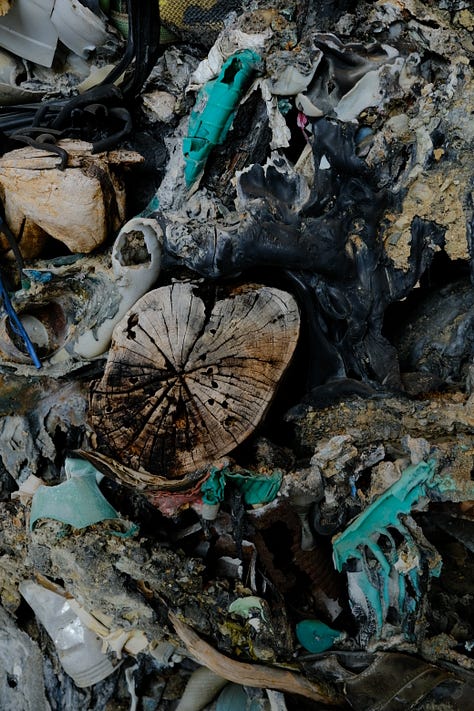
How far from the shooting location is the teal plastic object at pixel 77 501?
2.45 meters

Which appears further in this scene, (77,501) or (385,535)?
(77,501)

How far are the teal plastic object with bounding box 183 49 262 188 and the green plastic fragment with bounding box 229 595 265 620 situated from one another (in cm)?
156

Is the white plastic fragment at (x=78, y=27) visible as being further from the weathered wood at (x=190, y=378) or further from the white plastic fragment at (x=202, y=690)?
the white plastic fragment at (x=202, y=690)

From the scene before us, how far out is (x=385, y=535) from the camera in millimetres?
2338

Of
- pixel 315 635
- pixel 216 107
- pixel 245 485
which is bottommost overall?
pixel 315 635

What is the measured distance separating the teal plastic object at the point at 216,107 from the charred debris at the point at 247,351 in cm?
1

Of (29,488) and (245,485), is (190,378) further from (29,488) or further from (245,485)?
(29,488)

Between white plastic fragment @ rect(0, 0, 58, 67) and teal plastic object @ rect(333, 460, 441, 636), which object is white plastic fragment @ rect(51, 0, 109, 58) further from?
teal plastic object @ rect(333, 460, 441, 636)

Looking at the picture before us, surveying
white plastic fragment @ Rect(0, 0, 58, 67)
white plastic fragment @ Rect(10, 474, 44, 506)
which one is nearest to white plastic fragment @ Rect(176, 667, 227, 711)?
white plastic fragment @ Rect(10, 474, 44, 506)

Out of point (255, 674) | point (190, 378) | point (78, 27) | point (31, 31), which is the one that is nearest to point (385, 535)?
point (255, 674)

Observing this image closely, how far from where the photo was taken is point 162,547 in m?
2.51

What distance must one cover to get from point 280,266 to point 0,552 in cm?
164

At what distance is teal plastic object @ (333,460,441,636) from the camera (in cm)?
227

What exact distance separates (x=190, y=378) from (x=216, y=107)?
996 mm
